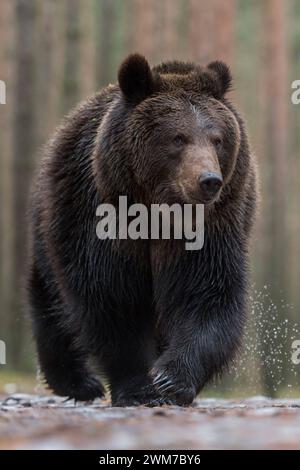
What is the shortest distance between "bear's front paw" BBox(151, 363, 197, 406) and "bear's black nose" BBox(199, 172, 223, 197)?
1.38 meters

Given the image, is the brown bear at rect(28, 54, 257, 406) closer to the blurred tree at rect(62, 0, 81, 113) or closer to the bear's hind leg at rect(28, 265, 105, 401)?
the bear's hind leg at rect(28, 265, 105, 401)

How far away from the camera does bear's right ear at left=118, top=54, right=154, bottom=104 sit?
7367 mm

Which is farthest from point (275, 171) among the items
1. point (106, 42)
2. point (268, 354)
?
point (106, 42)

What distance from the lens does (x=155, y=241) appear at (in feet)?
25.0

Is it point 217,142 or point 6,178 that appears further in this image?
point 6,178

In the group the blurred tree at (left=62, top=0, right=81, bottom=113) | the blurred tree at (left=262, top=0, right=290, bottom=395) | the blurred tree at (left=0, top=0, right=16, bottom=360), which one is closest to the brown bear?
the blurred tree at (left=262, top=0, right=290, bottom=395)

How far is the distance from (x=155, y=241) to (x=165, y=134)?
92cm

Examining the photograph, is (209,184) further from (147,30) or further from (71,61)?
(147,30)

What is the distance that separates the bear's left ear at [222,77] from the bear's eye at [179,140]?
69 cm

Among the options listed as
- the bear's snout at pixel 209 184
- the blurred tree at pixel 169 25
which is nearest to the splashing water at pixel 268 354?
the bear's snout at pixel 209 184

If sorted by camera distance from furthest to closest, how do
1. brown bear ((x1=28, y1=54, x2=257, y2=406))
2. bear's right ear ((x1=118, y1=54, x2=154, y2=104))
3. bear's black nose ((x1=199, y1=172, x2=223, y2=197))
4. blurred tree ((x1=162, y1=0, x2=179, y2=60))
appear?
blurred tree ((x1=162, y1=0, x2=179, y2=60)) < bear's right ear ((x1=118, y1=54, x2=154, y2=104)) < brown bear ((x1=28, y1=54, x2=257, y2=406)) < bear's black nose ((x1=199, y1=172, x2=223, y2=197))

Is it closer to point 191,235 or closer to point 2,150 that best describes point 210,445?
point 191,235

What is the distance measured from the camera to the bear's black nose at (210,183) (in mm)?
6578
